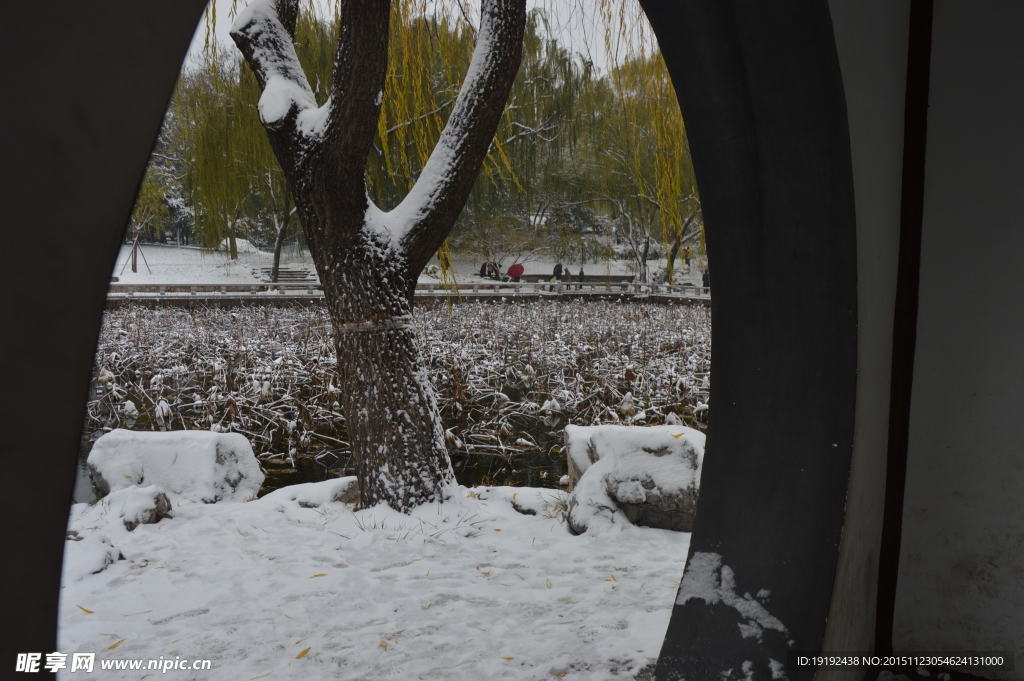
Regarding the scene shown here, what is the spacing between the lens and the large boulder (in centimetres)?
329

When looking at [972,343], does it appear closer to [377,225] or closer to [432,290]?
[377,225]

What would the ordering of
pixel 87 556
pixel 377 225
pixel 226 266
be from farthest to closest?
pixel 226 266, pixel 377 225, pixel 87 556

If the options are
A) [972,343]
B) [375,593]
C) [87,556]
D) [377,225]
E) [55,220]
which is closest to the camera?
[55,220]

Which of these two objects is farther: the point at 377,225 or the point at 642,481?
the point at 377,225

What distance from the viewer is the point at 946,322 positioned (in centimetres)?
171

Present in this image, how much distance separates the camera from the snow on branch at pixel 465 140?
361 cm

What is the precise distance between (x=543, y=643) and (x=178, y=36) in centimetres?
219

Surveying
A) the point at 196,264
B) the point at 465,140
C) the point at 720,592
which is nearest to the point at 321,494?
the point at 465,140

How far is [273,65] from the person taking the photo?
145 inches

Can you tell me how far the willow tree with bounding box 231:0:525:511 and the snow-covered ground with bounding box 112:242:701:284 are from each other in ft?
58.3

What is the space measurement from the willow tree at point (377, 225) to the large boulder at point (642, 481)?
2.65 feet

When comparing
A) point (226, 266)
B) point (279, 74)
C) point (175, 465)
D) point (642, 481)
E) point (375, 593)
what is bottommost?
point (375, 593)

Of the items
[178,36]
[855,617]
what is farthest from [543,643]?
[178,36]

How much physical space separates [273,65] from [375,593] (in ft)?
9.01
